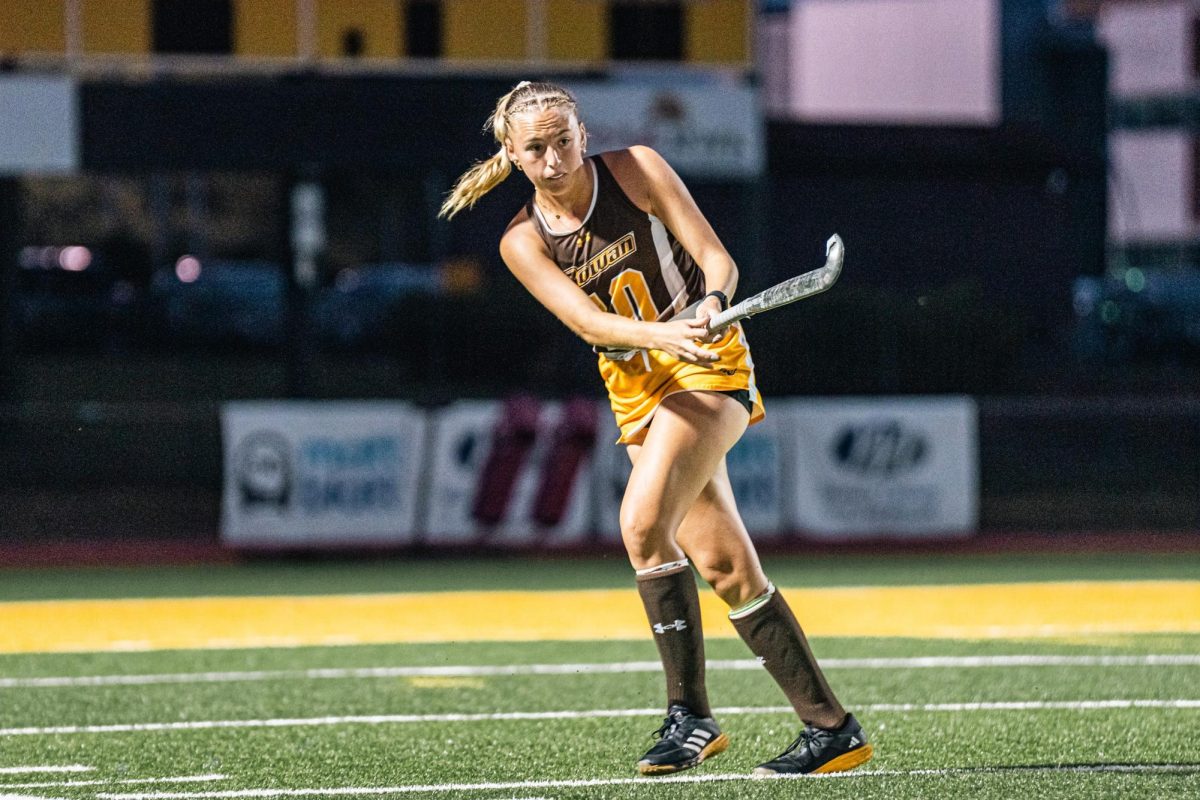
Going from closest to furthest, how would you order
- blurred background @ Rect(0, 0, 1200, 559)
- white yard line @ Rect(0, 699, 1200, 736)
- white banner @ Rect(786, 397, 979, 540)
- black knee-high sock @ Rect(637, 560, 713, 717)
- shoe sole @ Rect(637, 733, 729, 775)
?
1. shoe sole @ Rect(637, 733, 729, 775)
2. black knee-high sock @ Rect(637, 560, 713, 717)
3. white yard line @ Rect(0, 699, 1200, 736)
4. blurred background @ Rect(0, 0, 1200, 559)
5. white banner @ Rect(786, 397, 979, 540)

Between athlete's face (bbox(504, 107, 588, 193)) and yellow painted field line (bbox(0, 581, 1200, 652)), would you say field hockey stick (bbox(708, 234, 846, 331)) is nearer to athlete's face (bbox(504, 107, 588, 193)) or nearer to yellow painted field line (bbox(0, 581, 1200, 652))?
athlete's face (bbox(504, 107, 588, 193))

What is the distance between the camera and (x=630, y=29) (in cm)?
2356

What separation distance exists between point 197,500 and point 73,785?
41.4 feet

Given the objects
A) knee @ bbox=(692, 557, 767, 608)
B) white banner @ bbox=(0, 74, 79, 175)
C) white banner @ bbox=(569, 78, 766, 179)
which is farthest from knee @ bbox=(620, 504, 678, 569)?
white banner @ bbox=(569, 78, 766, 179)

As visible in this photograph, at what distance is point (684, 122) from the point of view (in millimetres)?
23203

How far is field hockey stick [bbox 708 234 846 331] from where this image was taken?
5945 mm

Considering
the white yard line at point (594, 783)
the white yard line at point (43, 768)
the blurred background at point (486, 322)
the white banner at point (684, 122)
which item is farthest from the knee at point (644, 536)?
the white banner at point (684, 122)

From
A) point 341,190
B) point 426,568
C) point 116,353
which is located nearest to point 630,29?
point 426,568

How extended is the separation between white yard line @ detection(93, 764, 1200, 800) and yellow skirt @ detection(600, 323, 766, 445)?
3.69 feet

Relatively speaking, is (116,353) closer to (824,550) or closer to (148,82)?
(148,82)

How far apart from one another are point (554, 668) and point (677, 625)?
360cm

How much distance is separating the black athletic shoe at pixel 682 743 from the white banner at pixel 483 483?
9.79m

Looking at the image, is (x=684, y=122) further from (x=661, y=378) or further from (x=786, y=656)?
(x=786, y=656)

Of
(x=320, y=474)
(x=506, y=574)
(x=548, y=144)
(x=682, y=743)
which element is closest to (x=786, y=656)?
(x=682, y=743)
